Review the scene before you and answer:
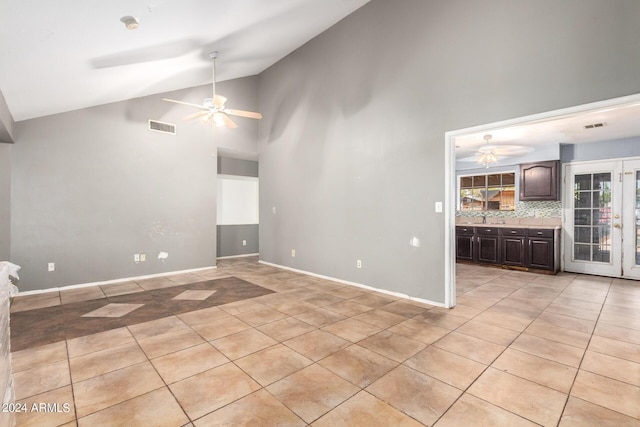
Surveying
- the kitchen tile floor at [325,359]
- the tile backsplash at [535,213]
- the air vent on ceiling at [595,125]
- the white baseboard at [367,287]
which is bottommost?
the kitchen tile floor at [325,359]

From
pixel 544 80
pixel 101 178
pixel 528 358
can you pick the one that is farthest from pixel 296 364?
pixel 101 178

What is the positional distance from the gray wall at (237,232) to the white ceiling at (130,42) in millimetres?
2180

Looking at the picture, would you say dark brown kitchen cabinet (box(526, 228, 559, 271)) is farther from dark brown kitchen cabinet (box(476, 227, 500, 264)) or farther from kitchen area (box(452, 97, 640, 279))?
dark brown kitchen cabinet (box(476, 227, 500, 264))

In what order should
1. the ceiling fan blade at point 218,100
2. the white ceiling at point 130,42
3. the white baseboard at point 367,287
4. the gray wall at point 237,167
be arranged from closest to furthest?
1. the white ceiling at point 130,42
2. the white baseboard at point 367,287
3. the ceiling fan blade at point 218,100
4. the gray wall at point 237,167

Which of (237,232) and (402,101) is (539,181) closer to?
(402,101)

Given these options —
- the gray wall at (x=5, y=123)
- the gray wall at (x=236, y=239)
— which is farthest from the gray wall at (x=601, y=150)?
the gray wall at (x=5, y=123)

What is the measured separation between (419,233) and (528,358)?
1782 millimetres

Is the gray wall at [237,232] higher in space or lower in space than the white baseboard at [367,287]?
higher

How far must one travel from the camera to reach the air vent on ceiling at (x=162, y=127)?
17.3 feet

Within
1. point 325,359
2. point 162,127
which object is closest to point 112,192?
point 162,127

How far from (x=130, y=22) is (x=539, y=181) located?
7.20m

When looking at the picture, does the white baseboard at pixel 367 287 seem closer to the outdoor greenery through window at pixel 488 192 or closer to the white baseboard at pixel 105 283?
the white baseboard at pixel 105 283

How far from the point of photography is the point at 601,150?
554 cm

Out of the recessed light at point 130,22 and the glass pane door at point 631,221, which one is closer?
the recessed light at point 130,22
